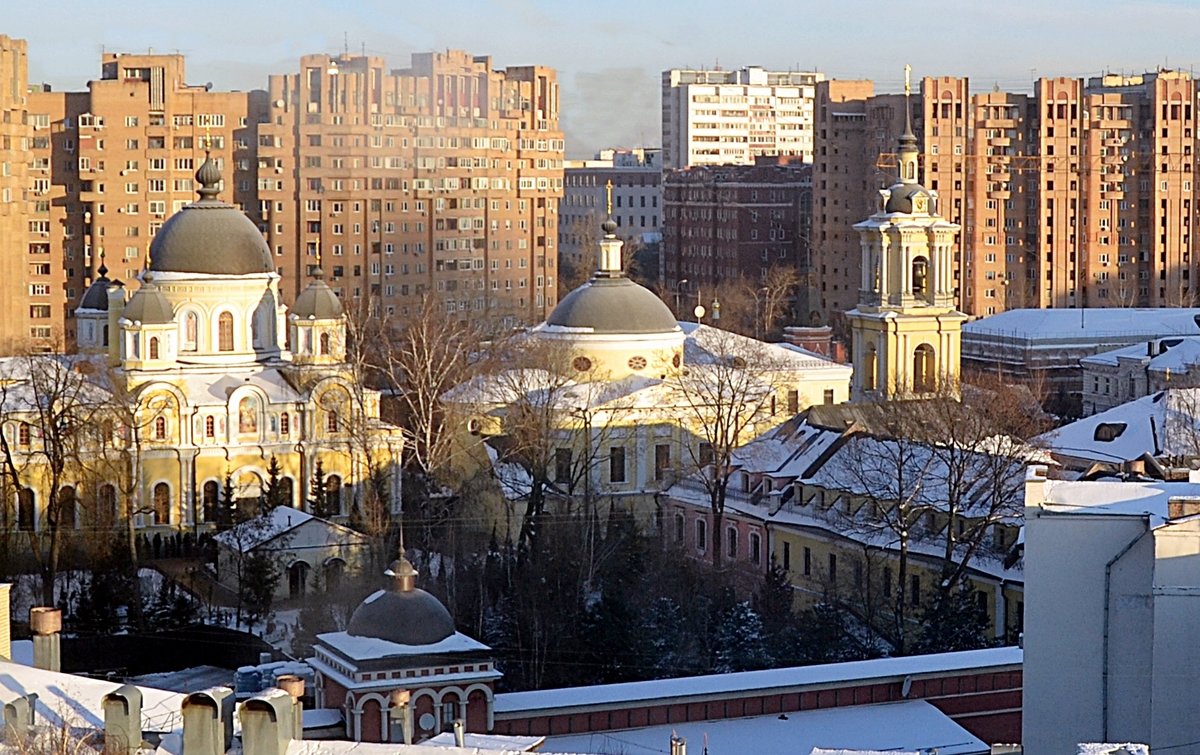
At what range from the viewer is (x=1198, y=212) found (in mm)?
52031

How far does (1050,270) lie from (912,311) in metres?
21.4

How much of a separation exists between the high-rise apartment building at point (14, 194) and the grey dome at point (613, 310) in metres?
12.6

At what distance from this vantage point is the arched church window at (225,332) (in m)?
28.3

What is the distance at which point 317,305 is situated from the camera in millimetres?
28172

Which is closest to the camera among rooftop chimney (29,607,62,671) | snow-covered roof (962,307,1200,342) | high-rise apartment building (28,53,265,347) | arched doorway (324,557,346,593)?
rooftop chimney (29,607,62,671)

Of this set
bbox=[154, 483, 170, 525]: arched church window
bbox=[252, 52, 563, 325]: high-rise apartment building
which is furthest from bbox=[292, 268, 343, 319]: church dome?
bbox=[252, 52, 563, 325]: high-rise apartment building

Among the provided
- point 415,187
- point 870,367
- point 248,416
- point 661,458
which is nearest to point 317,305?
point 248,416

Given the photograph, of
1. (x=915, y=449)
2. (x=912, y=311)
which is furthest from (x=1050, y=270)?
(x=915, y=449)

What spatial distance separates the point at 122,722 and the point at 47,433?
15.9m

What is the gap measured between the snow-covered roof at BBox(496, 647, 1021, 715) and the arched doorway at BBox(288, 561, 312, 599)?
28.3 feet

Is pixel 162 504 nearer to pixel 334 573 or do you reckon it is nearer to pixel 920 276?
pixel 334 573

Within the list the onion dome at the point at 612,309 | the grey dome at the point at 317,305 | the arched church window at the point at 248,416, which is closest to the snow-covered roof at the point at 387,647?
the arched church window at the point at 248,416

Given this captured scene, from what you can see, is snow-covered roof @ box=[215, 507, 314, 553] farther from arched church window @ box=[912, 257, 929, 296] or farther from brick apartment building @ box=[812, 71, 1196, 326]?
brick apartment building @ box=[812, 71, 1196, 326]

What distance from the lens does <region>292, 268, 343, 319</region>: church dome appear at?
2809 cm
